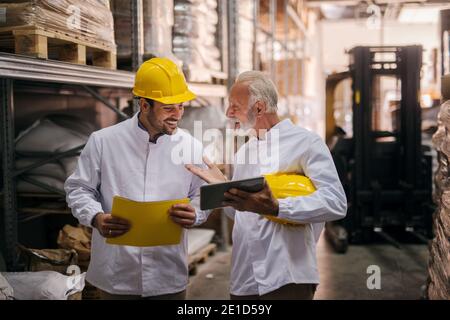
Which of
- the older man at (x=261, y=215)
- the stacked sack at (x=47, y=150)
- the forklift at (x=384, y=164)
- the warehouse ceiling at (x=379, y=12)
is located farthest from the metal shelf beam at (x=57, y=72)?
the warehouse ceiling at (x=379, y=12)

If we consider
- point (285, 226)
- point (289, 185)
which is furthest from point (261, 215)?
point (289, 185)

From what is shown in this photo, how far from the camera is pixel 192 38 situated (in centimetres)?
578

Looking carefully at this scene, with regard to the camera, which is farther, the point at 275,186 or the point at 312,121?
the point at 312,121

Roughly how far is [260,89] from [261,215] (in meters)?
0.66

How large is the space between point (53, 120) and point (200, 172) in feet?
10.0

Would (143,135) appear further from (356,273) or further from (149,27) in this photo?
(356,273)

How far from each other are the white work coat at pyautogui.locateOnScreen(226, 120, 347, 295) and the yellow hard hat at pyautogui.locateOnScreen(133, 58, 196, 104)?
19.6 inches

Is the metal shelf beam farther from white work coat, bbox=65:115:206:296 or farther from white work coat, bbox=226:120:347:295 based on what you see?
white work coat, bbox=226:120:347:295

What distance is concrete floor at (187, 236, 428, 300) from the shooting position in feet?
17.9

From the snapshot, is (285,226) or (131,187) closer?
(285,226)

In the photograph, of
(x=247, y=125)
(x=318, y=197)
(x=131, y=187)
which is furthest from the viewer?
(x=131, y=187)

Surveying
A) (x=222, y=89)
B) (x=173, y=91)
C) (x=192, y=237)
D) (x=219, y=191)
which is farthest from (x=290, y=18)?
(x=219, y=191)

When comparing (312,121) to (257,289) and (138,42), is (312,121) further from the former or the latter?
(257,289)

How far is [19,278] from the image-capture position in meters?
3.62
